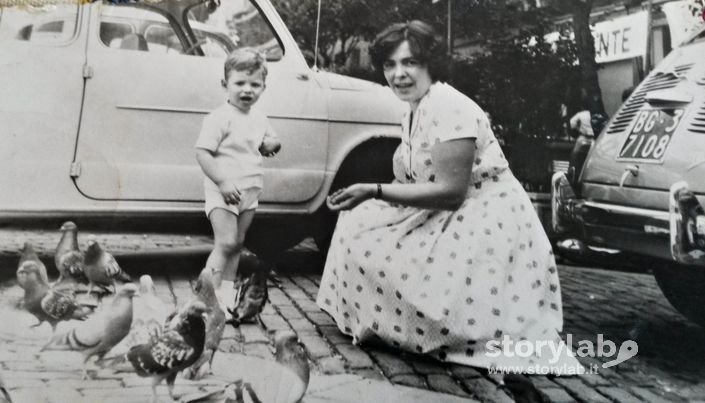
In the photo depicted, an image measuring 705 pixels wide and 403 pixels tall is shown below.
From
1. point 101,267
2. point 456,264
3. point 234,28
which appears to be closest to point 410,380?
point 456,264

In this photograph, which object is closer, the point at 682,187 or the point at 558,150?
the point at 682,187

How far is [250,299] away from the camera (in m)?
2.32

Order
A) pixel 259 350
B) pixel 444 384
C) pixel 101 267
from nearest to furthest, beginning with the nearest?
1. pixel 444 384
2. pixel 259 350
3. pixel 101 267

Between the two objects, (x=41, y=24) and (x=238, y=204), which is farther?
(x=41, y=24)

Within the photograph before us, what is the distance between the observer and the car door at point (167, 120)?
2.29 meters

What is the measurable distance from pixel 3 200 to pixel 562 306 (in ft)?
7.42

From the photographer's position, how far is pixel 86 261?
2.38 metres

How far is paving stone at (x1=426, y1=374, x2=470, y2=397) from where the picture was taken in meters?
2.16

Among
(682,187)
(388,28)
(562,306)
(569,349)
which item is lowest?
(569,349)

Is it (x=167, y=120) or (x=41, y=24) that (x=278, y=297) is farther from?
(x=41, y=24)

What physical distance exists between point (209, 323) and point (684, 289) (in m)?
1.85

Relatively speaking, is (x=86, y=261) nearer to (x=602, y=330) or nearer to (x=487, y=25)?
(x=487, y=25)

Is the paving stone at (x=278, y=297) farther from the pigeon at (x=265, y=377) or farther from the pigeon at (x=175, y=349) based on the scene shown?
the pigeon at (x=175, y=349)

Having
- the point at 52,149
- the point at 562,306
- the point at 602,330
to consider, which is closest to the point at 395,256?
the point at 562,306
